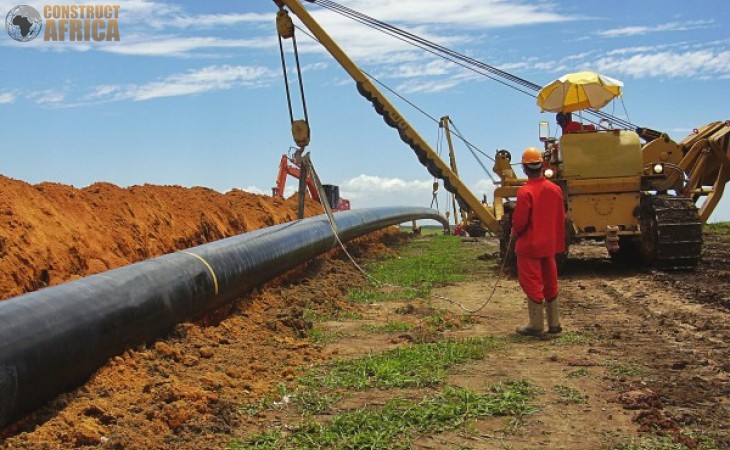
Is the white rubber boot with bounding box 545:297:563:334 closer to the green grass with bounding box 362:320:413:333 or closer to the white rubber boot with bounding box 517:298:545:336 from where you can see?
the white rubber boot with bounding box 517:298:545:336

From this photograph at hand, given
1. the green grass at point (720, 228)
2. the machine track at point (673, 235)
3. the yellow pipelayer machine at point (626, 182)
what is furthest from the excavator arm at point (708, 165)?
the green grass at point (720, 228)

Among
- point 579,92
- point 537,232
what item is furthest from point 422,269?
point 537,232

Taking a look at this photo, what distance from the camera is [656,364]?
232 inches

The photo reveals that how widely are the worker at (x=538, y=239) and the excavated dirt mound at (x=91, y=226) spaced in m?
4.45

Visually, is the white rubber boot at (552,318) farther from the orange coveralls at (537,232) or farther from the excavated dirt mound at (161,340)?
the excavated dirt mound at (161,340)

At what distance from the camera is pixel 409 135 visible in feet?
47.3

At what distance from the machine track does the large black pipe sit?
6.60m

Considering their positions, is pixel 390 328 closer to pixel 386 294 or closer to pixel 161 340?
pixel 161 340

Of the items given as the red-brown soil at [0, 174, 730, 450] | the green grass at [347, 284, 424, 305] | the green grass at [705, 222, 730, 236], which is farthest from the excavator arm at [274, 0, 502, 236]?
the green grass at [705, 222, 730, 236]

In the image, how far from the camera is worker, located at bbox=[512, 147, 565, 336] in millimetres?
7578

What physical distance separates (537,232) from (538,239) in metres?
0.07

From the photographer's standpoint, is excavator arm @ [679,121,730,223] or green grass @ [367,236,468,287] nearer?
green grass @ [367,236,468,287]

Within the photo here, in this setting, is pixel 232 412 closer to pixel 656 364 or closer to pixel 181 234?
pixel 656 364

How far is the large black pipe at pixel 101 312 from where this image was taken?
425cm
